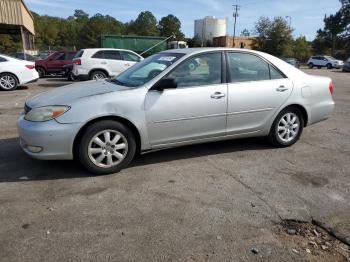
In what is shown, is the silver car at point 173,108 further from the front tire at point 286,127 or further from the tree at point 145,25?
the tree at point 145,25

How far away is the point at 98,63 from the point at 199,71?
10500mm

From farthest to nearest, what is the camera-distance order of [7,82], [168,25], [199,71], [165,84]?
1. [168,25]
2. [7,82]
3. [199,71]
4. [165,84]

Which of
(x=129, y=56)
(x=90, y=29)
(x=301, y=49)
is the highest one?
(x=90, y=29)

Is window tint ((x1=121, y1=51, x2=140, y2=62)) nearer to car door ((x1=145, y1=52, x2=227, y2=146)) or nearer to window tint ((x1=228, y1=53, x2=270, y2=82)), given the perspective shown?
window tint ((x1=228, y1=53, x2=270, y2=82))

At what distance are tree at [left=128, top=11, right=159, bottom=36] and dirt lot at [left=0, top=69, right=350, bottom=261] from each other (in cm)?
10001

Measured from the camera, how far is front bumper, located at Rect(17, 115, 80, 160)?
4141 mm

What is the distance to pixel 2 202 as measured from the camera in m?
3.69

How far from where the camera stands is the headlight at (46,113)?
4.20 meters

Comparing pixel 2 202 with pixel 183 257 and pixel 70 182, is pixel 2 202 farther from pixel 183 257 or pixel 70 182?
pixel 183 257

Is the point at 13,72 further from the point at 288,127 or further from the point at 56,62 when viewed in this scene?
the point at 288,127

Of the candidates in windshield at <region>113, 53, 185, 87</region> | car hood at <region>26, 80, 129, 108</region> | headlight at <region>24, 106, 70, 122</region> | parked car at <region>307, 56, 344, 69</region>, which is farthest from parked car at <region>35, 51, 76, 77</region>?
parked car at <region>307, 56, 344, 69</region>

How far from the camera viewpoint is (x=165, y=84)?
4523 mm

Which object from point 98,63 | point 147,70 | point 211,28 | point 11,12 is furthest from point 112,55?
point 211,28

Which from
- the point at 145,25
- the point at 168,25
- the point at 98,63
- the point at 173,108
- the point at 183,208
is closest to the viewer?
the point at 183,208
